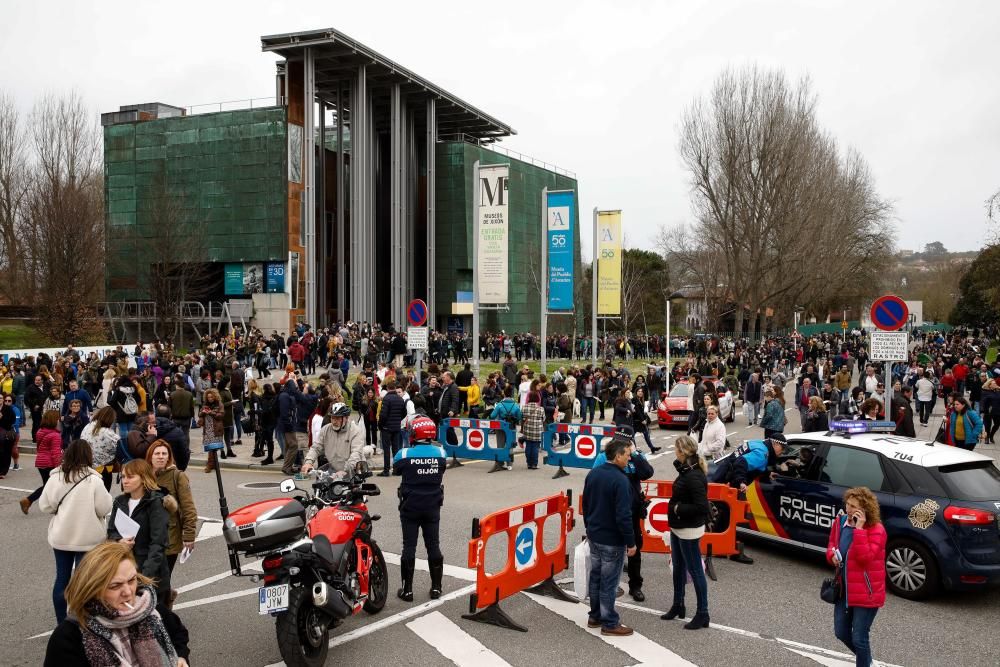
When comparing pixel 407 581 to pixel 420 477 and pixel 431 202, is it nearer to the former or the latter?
pixel 420 477

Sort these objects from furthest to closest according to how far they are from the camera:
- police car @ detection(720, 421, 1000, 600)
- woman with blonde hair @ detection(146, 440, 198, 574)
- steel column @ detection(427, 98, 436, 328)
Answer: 1. steel column @ detection(427, 98, 436, 328)
2. police car @ detection(720, 421, 1000, 600)
3. woman with blonde hair @ detection(146, 440, 198, 574)

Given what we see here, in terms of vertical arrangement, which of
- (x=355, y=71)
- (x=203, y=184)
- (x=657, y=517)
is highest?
(x=355, y=71)

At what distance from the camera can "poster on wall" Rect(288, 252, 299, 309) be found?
157ft

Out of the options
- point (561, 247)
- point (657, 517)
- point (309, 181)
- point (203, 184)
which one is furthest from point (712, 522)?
point (203, 184)

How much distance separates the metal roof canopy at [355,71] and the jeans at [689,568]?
142 feet

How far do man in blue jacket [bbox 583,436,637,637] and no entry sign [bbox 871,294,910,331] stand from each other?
7.08 meters

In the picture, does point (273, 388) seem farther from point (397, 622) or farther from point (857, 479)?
point (857, 479)

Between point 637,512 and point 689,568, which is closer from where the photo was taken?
point 689,568

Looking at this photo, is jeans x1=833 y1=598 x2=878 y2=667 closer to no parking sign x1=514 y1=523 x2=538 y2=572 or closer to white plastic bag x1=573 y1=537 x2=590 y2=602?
white plastic bag x1=573 y1=537 x2=590 y2=602

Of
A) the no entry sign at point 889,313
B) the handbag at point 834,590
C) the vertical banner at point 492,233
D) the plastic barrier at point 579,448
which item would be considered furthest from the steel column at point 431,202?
the handbag at point 834,590

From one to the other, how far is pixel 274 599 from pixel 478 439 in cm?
1060

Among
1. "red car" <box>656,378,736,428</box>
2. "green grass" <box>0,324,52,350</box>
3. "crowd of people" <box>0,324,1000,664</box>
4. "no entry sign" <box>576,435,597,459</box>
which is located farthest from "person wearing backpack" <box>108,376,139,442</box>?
"green grass" <box>0,324,52,350</box>

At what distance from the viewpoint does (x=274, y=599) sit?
5.83 meters

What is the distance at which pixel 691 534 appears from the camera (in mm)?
7039
